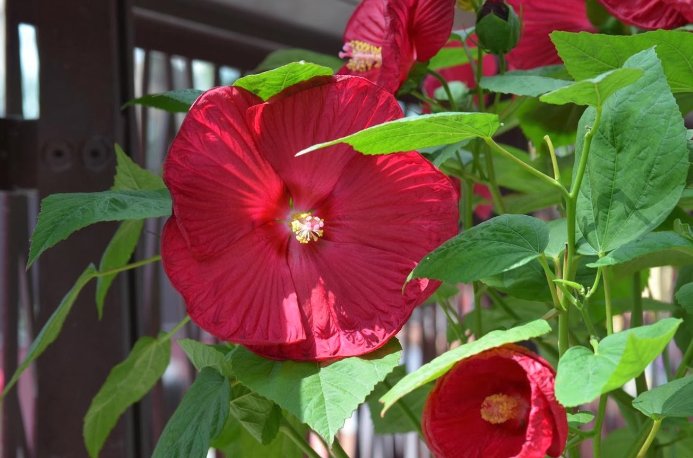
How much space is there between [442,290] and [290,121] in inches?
6.3

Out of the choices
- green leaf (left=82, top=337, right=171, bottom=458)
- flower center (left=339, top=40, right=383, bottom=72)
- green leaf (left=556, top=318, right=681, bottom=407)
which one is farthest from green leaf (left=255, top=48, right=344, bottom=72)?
green leaf (left=556, top=318, right=681, bottom=407)

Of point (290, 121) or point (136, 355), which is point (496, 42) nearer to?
point (290, 121)

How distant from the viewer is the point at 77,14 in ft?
1.67

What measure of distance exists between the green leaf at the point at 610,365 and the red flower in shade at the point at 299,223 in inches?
3.2

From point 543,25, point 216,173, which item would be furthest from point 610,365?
point 543,25

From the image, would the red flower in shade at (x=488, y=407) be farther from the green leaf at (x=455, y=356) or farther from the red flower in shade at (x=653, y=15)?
the red flower in shade at (x=653, y=15)

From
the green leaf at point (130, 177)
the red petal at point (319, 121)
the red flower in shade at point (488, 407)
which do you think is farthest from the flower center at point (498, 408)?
the green leaf at point (130, 177)

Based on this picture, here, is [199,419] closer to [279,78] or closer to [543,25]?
[279,78]

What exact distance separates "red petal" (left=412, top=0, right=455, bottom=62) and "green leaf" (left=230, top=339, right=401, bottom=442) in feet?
0.43

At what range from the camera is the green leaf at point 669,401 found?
23 centimetres

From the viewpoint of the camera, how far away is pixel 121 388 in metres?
0.39

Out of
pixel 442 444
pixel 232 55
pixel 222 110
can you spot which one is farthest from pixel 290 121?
pixel 232 55

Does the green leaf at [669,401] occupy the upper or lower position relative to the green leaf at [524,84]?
lower

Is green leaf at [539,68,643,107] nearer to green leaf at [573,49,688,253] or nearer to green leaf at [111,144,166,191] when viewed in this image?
green leaf at [573,49,688,253]
